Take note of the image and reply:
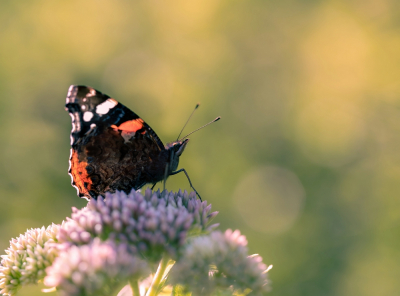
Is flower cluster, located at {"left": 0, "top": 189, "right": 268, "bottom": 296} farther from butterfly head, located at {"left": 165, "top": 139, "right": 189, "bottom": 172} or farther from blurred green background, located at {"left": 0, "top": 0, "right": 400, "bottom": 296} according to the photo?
blurred green background, located at {"left": 0, "top": 0, "right": 400, "bottom": 296}

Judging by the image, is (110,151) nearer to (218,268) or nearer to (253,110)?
(218,268)

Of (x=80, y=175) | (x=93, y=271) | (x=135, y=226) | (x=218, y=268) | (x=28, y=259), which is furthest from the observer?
(x=80, y=175)

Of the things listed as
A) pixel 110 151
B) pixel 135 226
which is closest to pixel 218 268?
pixel 135 226

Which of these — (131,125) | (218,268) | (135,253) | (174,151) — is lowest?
(218,268)

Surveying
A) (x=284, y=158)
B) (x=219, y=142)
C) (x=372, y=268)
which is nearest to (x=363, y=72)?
(x=284, y=158)

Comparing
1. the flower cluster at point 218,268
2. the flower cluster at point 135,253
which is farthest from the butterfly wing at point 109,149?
the flower cluster at point 218,268

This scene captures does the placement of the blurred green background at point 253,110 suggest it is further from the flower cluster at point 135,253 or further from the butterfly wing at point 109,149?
the flower cluster at point 135,253
